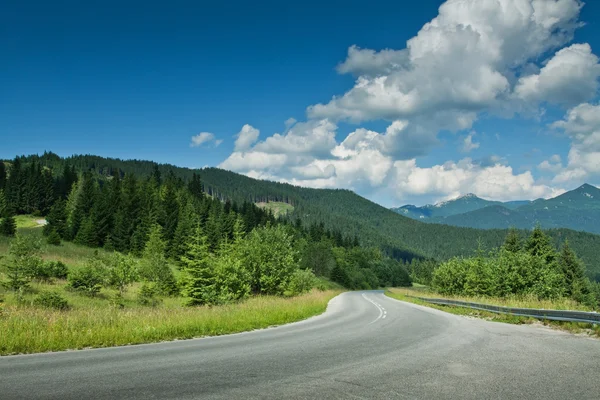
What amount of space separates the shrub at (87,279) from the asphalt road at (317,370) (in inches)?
1056

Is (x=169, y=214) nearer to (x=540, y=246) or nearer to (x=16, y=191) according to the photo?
(x=16, y=191)

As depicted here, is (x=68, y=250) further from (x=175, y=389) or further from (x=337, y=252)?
(x=337, y=252)

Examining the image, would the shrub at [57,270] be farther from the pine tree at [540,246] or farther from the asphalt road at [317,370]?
the pine tree at [540,246]

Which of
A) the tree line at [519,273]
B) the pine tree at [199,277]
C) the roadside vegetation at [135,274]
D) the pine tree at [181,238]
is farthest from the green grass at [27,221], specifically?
the tree line at [519,273]

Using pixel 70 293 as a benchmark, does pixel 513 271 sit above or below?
above

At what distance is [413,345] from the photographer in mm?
10781

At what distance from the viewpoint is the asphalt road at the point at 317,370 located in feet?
19.7

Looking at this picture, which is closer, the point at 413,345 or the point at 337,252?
the point at 413,345

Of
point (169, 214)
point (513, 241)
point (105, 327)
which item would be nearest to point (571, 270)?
point (513, 241)

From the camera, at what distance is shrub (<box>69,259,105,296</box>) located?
3353cm

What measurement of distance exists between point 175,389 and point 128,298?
35.2 meters

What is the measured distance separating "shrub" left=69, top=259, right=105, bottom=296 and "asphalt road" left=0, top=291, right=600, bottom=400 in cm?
2681

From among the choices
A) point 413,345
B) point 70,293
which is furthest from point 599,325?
point 70,293

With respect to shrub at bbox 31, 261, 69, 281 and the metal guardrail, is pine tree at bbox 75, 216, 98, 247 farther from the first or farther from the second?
the metal guardrail
